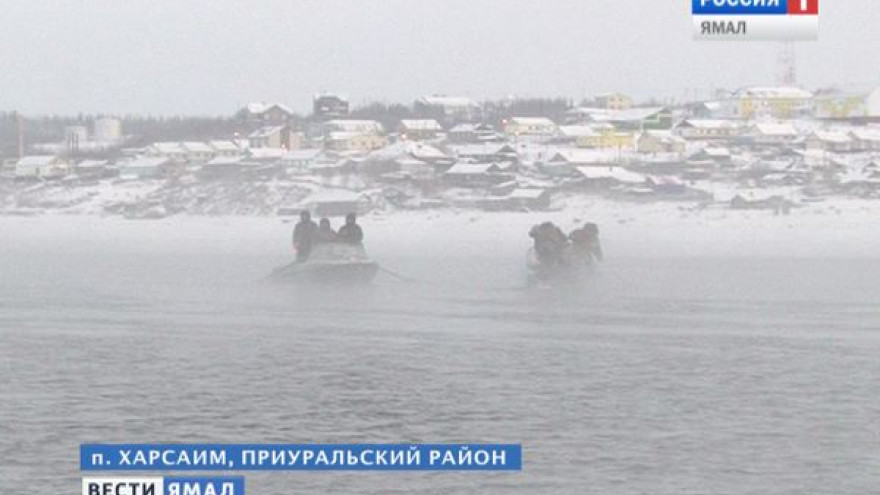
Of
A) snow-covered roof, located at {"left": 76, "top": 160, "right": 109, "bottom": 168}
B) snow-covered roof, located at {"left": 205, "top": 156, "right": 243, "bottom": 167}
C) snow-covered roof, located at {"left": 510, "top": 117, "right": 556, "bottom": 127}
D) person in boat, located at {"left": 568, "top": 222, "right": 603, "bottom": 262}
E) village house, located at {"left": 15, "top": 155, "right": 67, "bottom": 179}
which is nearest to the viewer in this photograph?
person in boat, located at {"left": 568, "top": 222, "right": 603, "bottom": 262}

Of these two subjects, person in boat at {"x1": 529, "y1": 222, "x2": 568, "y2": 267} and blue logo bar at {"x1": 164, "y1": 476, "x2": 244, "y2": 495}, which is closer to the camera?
blue logo bar at {"x1": 164, "y1": 476, "x2": 244, "y2": 495}

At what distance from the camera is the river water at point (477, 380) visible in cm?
1247

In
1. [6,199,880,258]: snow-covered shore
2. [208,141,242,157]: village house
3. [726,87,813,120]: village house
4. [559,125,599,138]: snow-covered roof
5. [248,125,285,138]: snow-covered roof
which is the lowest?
[6,199,880,258]: snow-covered shore

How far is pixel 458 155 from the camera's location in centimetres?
7594

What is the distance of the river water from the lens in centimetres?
1247

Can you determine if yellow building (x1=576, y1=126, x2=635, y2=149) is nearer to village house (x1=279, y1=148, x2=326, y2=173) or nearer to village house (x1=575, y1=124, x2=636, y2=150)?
village house (x1=575, y1=124, x2=636, y2=150)

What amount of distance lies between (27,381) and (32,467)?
552cm

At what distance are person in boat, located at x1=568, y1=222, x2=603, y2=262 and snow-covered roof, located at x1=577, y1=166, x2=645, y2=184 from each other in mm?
31866

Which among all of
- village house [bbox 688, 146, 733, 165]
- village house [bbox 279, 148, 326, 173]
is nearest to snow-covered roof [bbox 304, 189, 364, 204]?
village house [bbox 279, 148, 326, 173]

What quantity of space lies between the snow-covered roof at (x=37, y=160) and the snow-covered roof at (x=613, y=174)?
2361 centimetres

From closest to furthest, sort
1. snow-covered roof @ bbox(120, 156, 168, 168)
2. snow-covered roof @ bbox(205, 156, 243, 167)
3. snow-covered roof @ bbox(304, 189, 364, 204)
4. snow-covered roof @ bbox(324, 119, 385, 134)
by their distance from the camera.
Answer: snow-covered roof @ bbox(304, 189, 364, 204) → snow-covered roof @ bbox(205, 156, 243, 167) → snow-covered roof @ bbox(120, 156, 168, 168) → snow-covered roof @ bbox(324, 119, 385, 134)

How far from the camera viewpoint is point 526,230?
58125 mm

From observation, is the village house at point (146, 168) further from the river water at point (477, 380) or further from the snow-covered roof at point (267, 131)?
the river water at point (477, 380)

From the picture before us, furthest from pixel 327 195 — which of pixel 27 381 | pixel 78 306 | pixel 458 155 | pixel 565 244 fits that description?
pixel 27 381
